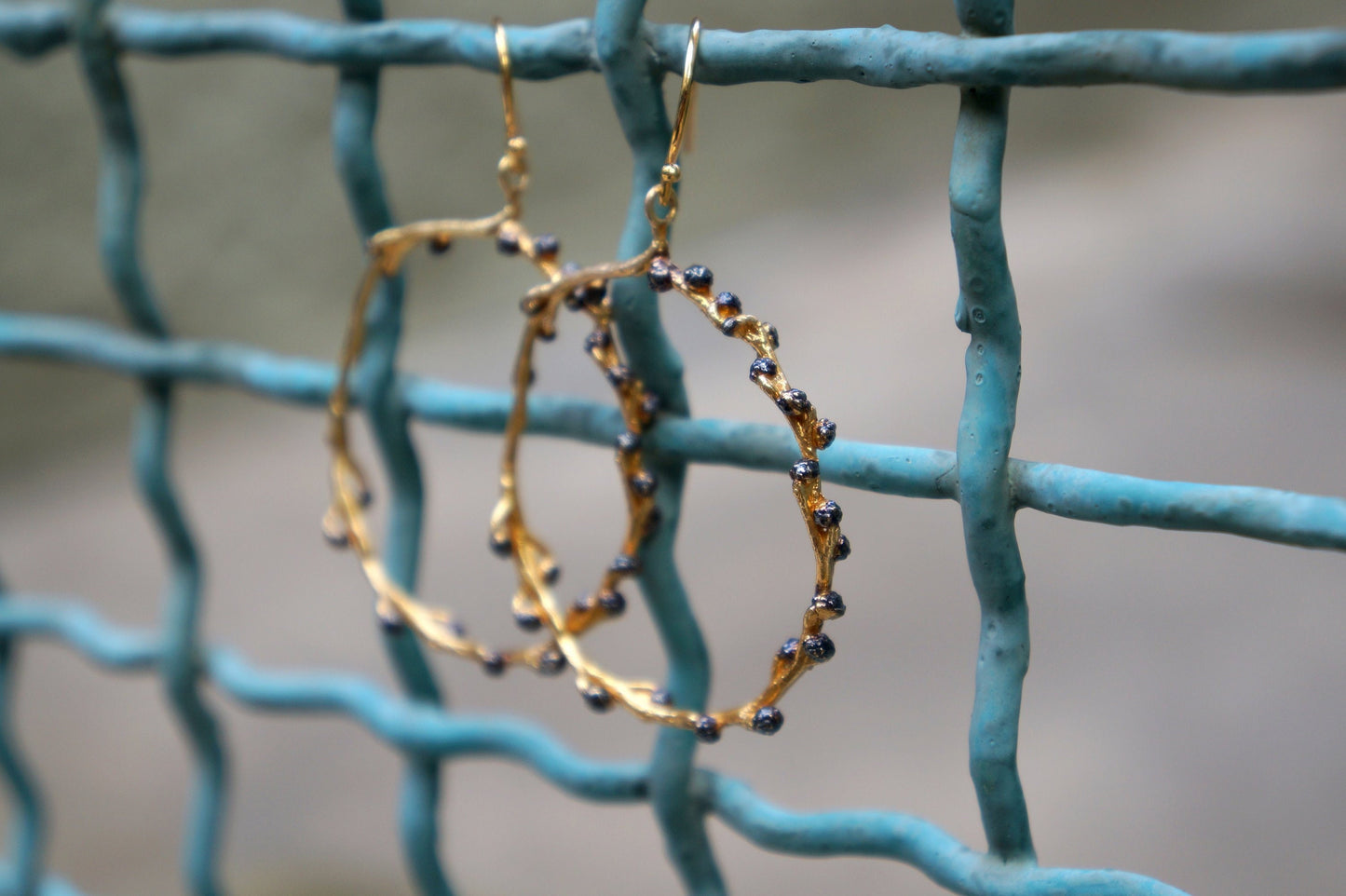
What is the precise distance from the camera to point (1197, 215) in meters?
1.51

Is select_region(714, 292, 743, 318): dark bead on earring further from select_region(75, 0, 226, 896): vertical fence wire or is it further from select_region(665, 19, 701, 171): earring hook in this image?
select_region(75, 0, 226, 896): vertical fence wire

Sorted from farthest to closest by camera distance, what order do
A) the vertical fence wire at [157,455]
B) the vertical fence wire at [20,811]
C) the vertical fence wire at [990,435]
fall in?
the vertical fence wire at [20,811] → the vertical fence wire at [157,455] → the vertical fence wire at [990,435]

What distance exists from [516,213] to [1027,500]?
0.45 ft

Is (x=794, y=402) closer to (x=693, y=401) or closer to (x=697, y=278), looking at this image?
(x=697, y=278)

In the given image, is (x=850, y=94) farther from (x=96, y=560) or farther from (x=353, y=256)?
(x=96, y=560)

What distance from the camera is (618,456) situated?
266 millimetres

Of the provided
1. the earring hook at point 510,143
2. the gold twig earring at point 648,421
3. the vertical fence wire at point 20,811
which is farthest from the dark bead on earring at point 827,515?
the vertical fence wire at point 20,811

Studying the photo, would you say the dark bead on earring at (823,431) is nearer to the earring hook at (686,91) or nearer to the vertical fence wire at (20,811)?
the earring hook at (686,91)

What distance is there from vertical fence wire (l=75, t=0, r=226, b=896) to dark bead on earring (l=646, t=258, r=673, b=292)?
0.18 meters

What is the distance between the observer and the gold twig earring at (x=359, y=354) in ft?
0.89

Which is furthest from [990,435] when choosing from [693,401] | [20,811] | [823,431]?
[693,401]

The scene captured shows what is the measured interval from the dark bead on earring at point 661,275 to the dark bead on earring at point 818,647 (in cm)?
7

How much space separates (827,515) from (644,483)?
5 cm

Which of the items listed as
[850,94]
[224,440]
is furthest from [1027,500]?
[850,94]
